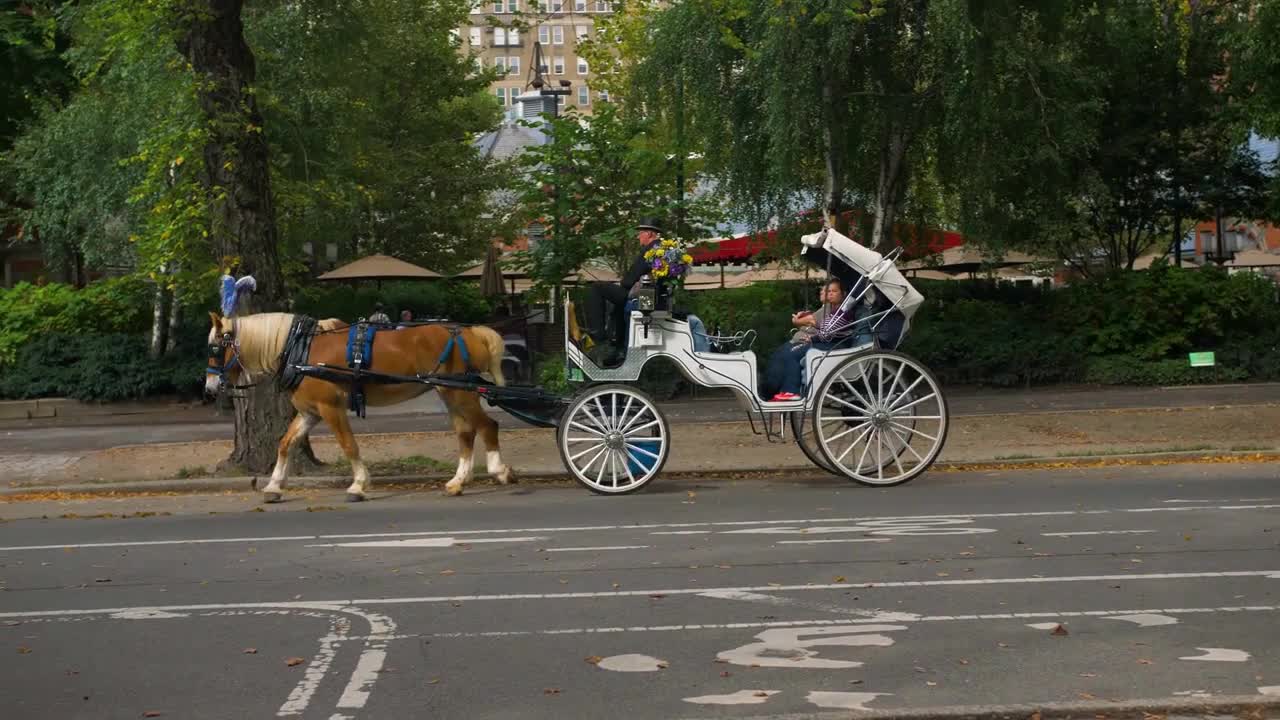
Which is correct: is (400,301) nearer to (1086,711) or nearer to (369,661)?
(369,661)

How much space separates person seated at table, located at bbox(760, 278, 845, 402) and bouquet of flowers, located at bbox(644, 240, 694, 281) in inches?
46.0

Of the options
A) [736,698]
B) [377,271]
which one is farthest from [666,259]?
[377,271]

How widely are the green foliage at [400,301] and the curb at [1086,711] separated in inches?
1085

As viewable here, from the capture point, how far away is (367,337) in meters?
15.4

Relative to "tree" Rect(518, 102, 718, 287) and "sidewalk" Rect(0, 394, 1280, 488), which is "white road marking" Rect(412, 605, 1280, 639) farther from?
"tree" Rect(518, 102, 718, 287)

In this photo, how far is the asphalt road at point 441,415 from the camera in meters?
22.3

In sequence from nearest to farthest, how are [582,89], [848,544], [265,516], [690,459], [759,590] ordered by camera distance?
1. [759,590]
2. [848,544]
3. [265,516]
4. [690,459]
5. [582,89]

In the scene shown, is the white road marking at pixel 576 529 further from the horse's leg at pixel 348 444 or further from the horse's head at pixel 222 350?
the horse's head at pixel 222 350

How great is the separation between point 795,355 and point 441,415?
11.2 metres

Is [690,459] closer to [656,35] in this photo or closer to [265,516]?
[265,516]

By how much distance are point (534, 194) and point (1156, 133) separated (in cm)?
1136

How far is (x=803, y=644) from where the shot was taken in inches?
307

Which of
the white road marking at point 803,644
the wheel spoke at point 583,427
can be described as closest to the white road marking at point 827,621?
the white road marking at point 803,644

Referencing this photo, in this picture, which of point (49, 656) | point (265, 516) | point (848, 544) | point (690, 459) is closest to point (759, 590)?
point (848, 544)
